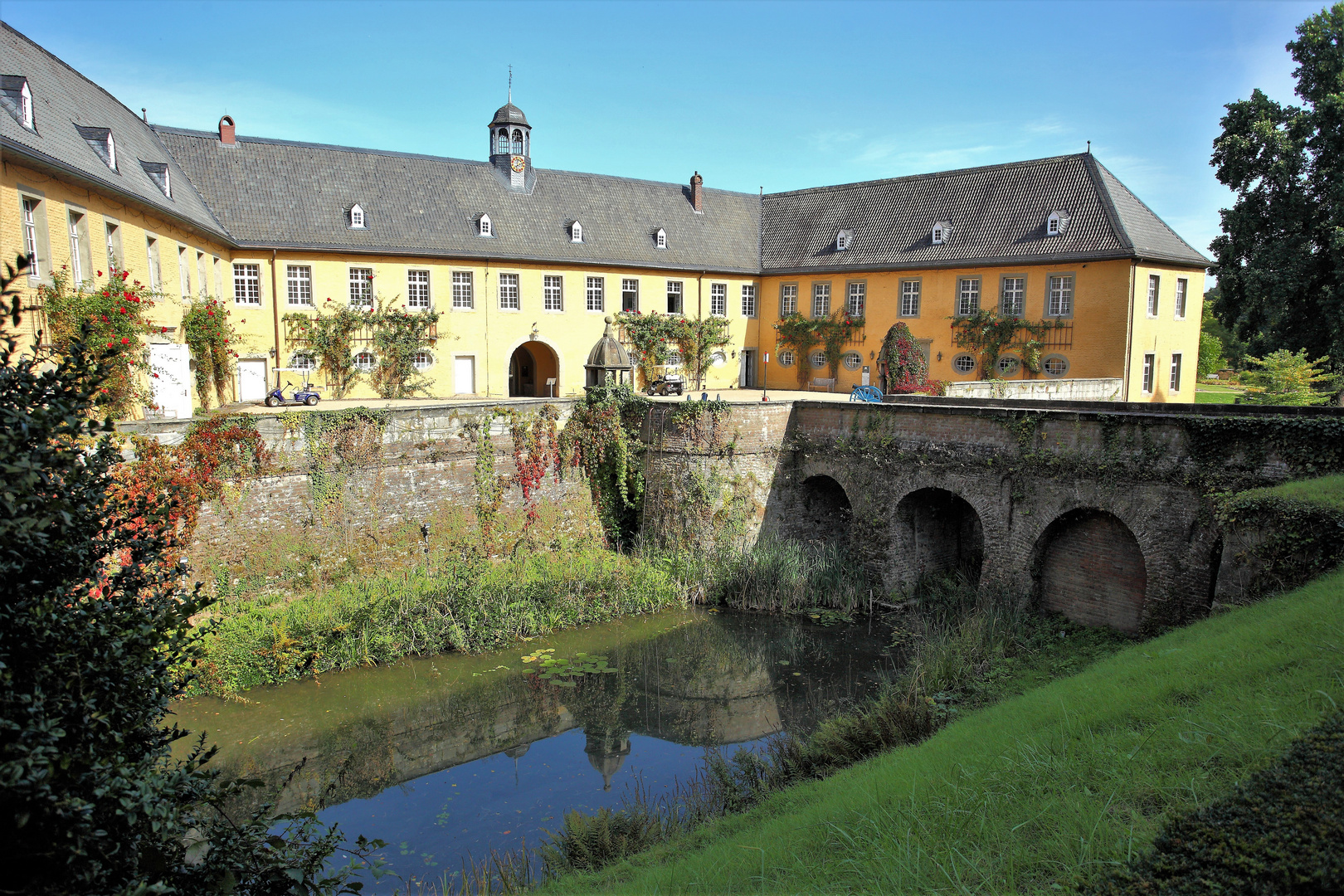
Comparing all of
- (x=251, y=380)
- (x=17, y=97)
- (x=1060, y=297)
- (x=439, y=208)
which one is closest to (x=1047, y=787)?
(x=17, y=97)

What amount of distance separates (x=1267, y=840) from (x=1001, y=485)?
11.1 meters

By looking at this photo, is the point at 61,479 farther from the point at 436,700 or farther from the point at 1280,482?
the point at 1280,482

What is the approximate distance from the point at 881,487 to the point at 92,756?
576 inches

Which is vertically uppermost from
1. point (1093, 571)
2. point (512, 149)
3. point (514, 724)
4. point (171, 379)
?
point (512, 149)

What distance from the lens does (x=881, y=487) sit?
16.8 meters

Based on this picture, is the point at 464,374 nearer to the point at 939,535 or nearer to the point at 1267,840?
the point at 939,535

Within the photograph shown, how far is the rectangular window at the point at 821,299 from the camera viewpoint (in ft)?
97.7

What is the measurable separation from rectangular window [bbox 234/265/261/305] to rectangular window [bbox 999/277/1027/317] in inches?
878

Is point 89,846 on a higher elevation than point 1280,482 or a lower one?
lower

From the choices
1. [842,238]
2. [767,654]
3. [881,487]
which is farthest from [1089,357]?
[767,654]

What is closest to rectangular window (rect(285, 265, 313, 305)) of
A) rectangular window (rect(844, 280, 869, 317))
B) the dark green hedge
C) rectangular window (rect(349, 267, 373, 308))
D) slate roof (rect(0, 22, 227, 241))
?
rectangular window (rect(349, 267, 373, 308))

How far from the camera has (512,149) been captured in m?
28.9

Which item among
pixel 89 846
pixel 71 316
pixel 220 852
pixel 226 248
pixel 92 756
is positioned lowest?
pixel 220 852

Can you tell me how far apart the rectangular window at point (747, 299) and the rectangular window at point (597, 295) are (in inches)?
223
